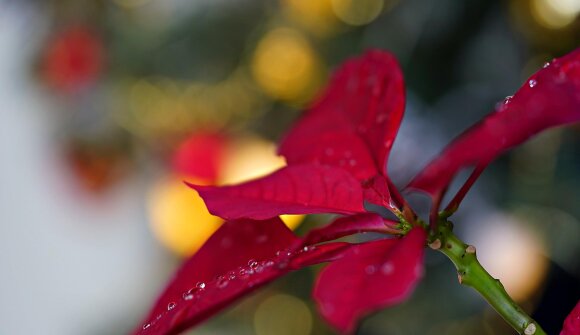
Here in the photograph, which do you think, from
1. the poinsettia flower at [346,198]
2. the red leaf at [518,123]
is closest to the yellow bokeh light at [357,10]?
the poinsettia flower at [346,198]

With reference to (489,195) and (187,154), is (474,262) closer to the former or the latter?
(489,195)

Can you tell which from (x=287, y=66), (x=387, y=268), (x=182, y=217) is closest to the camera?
(x=387, y=268)

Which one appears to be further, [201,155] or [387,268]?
[201,155]

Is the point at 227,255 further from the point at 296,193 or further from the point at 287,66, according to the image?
the point at 287,66

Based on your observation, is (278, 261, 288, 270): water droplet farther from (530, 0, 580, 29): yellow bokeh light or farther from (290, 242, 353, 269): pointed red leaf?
(530, 0, 580, 29): yellow bokeh light

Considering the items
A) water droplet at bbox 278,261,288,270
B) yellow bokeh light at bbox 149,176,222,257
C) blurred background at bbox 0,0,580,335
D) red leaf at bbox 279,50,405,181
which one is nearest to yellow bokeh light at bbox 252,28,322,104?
blurred background at bbox 0,0,580,335

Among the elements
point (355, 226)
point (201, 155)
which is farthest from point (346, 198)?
point (201, 155)
